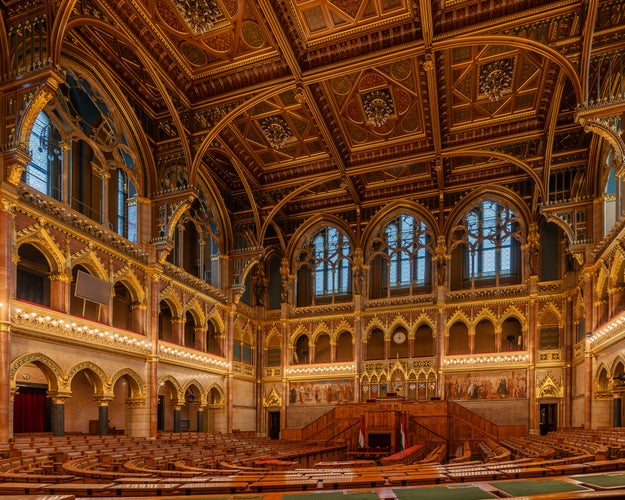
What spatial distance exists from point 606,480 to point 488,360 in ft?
73.8

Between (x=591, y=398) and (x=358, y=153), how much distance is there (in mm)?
15363

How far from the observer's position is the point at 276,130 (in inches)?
913

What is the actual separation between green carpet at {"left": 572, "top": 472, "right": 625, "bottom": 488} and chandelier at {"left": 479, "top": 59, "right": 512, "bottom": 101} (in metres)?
17.0

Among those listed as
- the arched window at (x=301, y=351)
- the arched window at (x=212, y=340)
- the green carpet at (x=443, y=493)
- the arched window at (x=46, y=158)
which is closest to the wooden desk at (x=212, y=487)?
the green carpet at (x=443, y=493)

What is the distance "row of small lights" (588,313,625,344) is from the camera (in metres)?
17.6

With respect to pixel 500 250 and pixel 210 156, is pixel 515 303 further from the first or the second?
pixel 210 156

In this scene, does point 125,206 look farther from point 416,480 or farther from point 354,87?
point 416,480

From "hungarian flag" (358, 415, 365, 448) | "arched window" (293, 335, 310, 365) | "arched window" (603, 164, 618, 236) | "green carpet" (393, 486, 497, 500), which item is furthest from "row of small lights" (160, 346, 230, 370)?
"arched window" (603, 164, 618, 236)

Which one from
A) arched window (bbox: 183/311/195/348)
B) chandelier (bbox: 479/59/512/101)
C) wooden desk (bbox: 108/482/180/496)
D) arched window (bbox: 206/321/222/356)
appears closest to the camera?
wooden desk (bbox: 108/482/180/496)

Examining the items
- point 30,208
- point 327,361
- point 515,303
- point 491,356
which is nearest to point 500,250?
point 515,303

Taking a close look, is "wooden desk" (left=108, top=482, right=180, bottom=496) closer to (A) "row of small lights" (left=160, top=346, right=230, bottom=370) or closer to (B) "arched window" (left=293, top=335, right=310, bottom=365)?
(A) "row of small lights" (left=160, top=346, right=230, bottom=370)

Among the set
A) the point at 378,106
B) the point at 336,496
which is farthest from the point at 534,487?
the point at 378,106

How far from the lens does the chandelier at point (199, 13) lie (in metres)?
16.2

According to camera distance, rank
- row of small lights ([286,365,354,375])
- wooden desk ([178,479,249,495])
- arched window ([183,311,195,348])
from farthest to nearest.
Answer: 1. row of small lights ([286,365,354,375])
2. arched window ([183,311,195,348])
3. wooden desk ([178,479,249,495])
